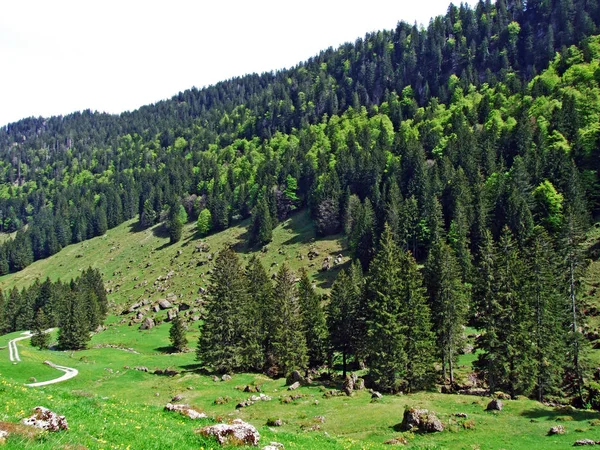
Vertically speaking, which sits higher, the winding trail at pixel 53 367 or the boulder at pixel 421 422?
the winding trail at pixel 53 367

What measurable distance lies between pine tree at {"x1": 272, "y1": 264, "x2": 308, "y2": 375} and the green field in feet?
13.0

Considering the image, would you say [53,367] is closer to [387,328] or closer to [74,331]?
[74,331]

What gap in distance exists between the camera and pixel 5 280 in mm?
174125

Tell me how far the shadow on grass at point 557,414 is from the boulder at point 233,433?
31131mm

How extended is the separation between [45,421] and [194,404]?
33.9 meters

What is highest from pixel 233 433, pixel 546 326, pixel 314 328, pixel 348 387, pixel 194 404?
pixel 233 433

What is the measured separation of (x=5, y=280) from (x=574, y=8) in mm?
284692

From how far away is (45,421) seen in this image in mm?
12469

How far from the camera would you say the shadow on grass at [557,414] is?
3528 cm

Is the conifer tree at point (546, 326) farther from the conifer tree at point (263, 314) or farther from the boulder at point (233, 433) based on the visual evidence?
the boulder at point (233, 433)

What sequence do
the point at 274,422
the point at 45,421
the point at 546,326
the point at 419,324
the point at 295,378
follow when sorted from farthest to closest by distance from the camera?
the point at 295,378
the point at 419,324
the point at 546,326
the point at 274,422
the point at 45,421

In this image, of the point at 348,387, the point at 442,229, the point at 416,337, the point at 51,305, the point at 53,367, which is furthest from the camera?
the point at 51,305

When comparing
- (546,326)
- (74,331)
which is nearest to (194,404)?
(546,326)

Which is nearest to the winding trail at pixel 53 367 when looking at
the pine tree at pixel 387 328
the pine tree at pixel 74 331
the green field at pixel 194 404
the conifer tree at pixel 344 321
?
the green field at pixel 194 404
